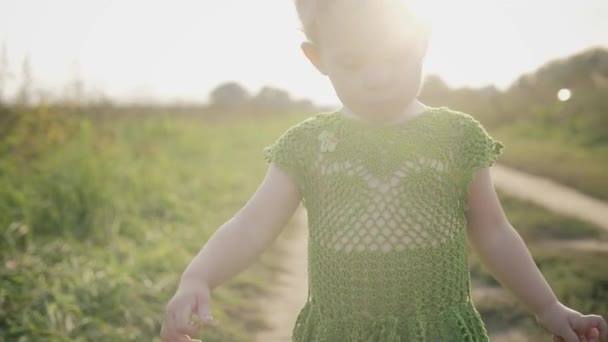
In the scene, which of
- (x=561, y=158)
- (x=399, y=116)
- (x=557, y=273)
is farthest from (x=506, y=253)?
(x=561, y=158)

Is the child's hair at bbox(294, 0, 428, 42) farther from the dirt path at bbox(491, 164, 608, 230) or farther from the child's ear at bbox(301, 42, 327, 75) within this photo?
the dirt path at bbox(491, 164, 608, 230)

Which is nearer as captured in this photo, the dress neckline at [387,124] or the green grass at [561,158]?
the dress neckline at [387,124]

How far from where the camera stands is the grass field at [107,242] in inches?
145

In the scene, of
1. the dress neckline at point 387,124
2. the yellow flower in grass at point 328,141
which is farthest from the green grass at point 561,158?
the yellow flower in grass at point 328,141

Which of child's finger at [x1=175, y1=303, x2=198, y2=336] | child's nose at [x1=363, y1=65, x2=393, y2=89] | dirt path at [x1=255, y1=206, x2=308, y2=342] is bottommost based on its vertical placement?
dirt path at [x1=255, y1=206, x2=308, y2=342]

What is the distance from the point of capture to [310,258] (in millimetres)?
1795

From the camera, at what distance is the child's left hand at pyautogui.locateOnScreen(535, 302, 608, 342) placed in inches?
66.7

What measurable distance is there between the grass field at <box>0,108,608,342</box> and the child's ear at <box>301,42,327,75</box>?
7.38ft

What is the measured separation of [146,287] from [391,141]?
2.86 meters

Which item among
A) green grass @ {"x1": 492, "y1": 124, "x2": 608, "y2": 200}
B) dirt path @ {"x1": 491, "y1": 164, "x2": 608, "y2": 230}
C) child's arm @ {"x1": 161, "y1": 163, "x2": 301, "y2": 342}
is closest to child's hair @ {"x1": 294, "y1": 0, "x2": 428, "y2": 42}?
child's arm @ {"x1": 161, "y1": 163, "x2": 301, "y2": 342}

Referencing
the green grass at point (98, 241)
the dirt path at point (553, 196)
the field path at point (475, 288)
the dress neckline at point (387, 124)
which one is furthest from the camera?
the dirt path at point (553, 196)

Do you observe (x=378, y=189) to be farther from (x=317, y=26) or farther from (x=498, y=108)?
(x=498, y=108)

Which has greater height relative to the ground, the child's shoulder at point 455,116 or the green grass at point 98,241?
the child's shoulder at point 455,116

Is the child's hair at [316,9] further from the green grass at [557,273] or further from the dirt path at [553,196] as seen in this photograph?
the dirt path at [553,196]
